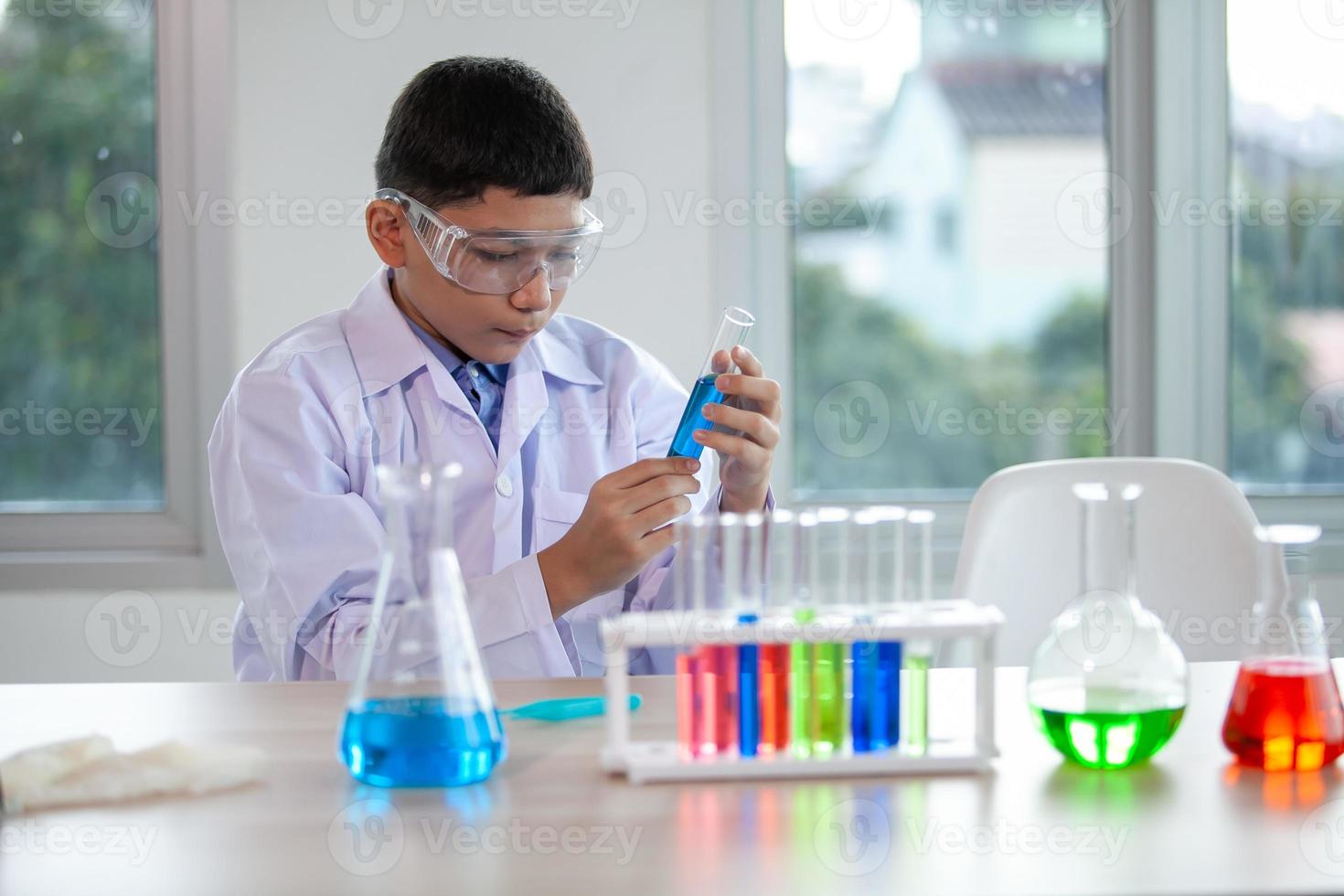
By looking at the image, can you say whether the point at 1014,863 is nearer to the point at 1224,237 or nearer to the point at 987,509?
the point at 987,509

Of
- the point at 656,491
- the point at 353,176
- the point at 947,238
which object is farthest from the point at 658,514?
the point at 947,238

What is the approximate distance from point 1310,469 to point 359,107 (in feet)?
7.48

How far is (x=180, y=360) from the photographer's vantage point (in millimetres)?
2768

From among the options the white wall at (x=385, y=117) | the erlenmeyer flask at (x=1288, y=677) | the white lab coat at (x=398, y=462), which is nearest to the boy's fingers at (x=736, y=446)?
the white lab coat at (x=398, y=462)

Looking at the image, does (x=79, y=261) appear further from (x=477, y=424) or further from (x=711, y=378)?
(x=711, y=378)

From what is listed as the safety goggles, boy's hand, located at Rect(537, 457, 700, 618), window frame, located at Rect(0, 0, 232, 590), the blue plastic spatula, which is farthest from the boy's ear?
window frame, located at Rect(0, 0, 232, 590)

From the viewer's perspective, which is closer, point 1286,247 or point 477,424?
point 477,424

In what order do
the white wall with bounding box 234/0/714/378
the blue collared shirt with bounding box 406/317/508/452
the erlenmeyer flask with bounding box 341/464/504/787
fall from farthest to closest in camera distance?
the white wall with bounding box 234/0/714/378
the blue collared shirt with bounding box 406/317/508/452
the erlenmeyer flask with bounding box 341/464/504/787

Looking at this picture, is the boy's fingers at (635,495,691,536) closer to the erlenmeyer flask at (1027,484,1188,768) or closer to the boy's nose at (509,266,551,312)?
the boy's nose at (509,266,551,312)

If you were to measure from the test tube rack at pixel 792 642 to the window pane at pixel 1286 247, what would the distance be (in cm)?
223

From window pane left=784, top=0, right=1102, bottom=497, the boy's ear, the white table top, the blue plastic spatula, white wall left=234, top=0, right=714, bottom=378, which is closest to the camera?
the white table top

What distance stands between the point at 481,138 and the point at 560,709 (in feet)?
2.54

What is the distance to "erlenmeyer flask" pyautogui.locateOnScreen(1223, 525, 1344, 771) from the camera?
97 cm

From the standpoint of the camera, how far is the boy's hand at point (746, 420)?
1.43 metres
